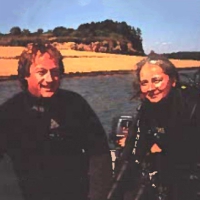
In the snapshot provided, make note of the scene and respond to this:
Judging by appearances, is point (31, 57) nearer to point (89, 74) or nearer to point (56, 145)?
point (89, 74)

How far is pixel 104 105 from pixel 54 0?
604mm

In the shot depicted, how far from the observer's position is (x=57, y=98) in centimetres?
256

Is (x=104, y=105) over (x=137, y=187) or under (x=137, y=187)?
over

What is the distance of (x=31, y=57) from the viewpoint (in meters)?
2.53

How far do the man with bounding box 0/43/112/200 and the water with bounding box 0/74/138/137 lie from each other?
0.03 metres

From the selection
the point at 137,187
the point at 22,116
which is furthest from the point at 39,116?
the point at 137,187

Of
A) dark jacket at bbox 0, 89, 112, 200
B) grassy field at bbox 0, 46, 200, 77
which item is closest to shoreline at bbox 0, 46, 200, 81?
grassy field at bbox 0, 46, 200, 77

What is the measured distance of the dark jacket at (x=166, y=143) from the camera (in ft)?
8.65

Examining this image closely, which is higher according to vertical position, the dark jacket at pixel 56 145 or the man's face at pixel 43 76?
the man's face at pixel 43 76

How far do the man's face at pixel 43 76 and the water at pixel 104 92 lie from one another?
5cm

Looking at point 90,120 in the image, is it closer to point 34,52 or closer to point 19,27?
point 34,52

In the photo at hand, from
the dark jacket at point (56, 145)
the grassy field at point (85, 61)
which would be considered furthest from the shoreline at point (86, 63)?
the dark jacket at point (56, 145)

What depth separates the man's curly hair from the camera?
253 centimetres

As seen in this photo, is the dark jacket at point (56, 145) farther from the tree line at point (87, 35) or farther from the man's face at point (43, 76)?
the tree line at point (87, 35)
